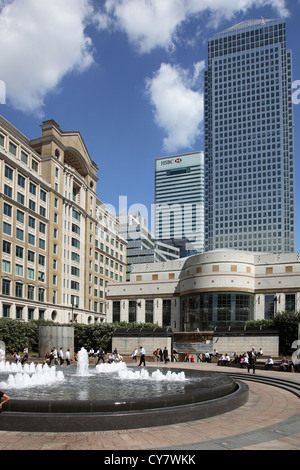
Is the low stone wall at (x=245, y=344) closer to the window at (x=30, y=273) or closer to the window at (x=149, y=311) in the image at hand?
the window at (x=149, y=311)

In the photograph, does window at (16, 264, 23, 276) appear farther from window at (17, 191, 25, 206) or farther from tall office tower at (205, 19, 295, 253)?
tall office tower at (205, 19, 295, 253)

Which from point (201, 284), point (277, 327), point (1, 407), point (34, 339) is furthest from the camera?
point (201, 284)

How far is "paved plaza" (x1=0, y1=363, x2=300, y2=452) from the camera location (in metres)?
10.8

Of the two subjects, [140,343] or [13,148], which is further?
[13,148]

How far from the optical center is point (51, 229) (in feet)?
249

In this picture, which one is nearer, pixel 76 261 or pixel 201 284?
pixel 201 284

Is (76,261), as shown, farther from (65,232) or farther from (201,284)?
(201,284)

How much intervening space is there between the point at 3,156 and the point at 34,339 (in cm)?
2728

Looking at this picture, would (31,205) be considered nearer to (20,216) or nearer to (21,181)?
(20,216)

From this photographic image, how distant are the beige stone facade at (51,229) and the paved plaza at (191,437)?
5248cm

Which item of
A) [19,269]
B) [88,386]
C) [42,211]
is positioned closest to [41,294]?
[19,269]

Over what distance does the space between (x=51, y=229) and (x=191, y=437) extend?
2643 inches

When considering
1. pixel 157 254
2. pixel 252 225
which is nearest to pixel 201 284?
pixel 157 254
